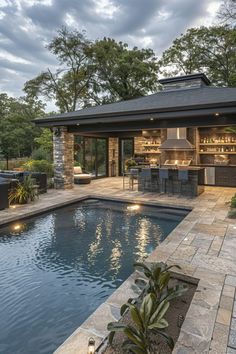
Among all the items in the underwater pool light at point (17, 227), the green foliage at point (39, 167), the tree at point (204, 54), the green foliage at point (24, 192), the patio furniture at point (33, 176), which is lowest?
the underwater pool light at point (17, 227)

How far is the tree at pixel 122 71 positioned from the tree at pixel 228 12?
10.1 meters

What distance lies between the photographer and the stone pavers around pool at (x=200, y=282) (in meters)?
2.15

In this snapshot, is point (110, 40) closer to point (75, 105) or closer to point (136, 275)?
point (75, 105)

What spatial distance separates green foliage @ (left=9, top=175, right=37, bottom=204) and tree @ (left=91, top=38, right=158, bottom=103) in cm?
1275

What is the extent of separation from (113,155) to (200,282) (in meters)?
12.6

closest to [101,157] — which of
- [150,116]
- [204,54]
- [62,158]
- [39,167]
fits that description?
[39,167]

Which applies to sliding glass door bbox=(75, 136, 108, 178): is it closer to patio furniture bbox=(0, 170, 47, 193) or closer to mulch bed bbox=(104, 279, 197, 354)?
patio furniture bbox=(0, 170, 47, 193)

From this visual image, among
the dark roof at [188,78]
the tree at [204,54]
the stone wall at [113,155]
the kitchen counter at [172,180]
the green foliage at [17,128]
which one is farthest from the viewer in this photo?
the green foliage at [17,128]

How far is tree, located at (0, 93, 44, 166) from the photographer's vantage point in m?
21.1

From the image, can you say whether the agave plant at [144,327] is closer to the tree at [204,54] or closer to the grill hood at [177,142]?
the grill hood at [177,142]

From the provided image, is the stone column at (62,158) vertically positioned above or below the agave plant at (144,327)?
above

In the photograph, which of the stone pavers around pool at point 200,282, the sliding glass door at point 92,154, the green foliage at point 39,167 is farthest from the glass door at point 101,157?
the stone pavers around pool at point 200,282

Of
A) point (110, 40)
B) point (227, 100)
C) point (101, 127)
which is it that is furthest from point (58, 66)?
point (227, 100)

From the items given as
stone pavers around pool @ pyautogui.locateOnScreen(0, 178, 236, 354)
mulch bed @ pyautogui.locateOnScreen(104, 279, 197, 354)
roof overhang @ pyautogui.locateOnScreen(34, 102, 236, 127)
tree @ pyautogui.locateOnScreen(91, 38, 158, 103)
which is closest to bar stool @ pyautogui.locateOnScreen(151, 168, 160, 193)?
roof overhang @ pyautogui.locateOnScreen(34, 102, 236, 127)
